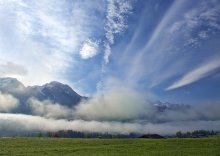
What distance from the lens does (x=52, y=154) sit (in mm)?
78625

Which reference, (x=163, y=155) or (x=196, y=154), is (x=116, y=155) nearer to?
(x=163, y=155)

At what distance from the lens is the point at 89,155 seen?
7606 cm

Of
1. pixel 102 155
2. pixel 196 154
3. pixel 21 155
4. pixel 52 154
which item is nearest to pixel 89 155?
pixel 102 155

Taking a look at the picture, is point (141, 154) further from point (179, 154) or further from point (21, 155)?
point (21, 155)

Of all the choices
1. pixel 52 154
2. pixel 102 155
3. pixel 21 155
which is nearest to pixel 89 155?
pixel 102 155

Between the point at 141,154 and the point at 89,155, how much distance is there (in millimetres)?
11716

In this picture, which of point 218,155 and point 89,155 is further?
point 89,155

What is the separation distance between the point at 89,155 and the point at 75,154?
3.96m

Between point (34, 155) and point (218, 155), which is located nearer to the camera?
point (218, 155)

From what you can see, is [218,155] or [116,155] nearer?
[218,155]

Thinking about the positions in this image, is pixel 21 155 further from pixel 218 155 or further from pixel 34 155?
pixel 218 155

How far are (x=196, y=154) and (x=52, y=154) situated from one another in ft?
107

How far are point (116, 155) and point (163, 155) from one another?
10318mm

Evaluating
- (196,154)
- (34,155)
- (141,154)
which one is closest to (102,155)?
(141,154)
